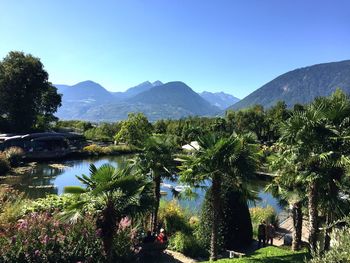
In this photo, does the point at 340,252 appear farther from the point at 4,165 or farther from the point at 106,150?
the point at 106,150

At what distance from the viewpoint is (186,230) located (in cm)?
1559

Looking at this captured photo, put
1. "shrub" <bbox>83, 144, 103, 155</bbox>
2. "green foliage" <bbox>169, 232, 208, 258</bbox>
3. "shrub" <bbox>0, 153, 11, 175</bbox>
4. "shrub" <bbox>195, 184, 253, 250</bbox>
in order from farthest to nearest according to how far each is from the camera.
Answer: "shrub" <bbox>83, 144, 103, 155</bbox>
"shrub" <bbox>0, 153, 11, 175</bbox>
"shrub" <bbox>195, 184, 253, 250</bbox>
"green foliage" <bbox>169, 232, 208, 258</bbox>

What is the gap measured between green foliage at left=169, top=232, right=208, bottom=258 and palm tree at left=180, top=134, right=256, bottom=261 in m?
2.37

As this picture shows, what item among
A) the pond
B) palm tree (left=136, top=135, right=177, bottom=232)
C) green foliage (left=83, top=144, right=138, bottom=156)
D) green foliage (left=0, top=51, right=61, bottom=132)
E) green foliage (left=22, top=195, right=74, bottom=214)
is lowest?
the pond

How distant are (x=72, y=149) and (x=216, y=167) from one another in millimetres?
47562

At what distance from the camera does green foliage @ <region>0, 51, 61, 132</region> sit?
57.0m

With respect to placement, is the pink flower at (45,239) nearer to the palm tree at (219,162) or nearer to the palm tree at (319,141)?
the palm tree at (219,162)

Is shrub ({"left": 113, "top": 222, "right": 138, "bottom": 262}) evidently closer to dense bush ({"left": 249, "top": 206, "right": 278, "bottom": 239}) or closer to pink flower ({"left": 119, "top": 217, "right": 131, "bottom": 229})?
pink flower ({"left": 119, "top": 217, "right": 131, "bottom": 229})

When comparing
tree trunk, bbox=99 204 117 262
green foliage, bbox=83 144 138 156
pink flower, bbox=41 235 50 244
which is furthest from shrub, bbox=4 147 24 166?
tree trunk, bbox=99 204 117 262

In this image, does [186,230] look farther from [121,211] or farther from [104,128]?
[104,128]

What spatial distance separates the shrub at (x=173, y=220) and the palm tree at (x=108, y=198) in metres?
6.48

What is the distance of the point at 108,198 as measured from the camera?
8.95 metres

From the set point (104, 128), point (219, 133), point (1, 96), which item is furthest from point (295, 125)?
point (104, 128)

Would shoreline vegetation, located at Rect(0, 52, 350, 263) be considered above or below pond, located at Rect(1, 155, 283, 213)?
above
